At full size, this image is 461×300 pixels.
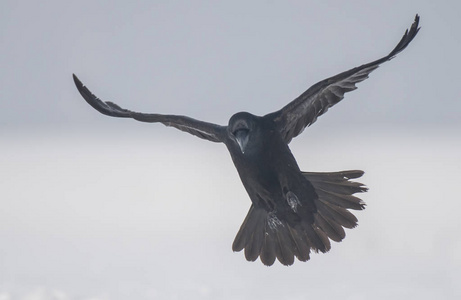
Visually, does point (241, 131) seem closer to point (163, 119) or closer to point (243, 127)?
point (243, 127)

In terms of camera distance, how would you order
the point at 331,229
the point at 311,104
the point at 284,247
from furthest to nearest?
1. the point at 284,247
2. the point at 331,229
3. the point at 311,104

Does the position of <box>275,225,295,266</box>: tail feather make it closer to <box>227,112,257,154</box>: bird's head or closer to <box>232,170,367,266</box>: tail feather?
<box>232,170,367,266</box>: tail feather

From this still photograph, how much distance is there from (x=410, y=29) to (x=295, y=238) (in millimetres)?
3118

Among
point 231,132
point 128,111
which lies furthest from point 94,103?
point 231,132

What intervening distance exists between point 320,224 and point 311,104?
158cm

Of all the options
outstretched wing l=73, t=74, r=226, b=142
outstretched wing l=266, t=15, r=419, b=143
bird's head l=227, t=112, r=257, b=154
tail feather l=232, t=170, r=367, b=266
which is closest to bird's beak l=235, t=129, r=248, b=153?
bird's head l=227, t=112, r=257, b=154

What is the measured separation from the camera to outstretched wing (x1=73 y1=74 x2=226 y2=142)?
573 inches

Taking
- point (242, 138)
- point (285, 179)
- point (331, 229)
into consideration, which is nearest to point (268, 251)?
point (331, 229)

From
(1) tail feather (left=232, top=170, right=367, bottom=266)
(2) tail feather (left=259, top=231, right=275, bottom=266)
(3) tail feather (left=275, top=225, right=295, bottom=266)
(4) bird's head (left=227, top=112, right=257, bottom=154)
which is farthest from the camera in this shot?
(2) tail feather (left=259, top=231, right=275, bottom=266)

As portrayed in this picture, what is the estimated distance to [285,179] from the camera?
13.7 m

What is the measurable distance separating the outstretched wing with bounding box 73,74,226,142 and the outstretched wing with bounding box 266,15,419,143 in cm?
80

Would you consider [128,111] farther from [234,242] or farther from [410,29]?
[410,29]

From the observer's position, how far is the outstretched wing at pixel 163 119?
14555 mm

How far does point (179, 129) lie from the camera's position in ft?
50.5
